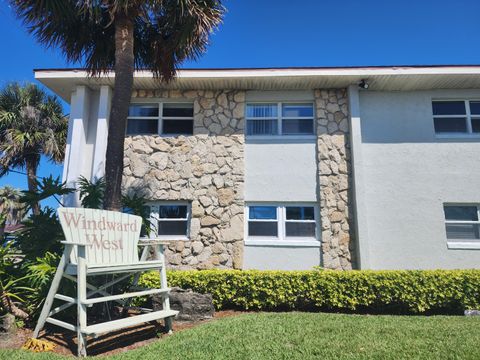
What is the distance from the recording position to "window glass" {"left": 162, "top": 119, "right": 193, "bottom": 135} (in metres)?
11.0

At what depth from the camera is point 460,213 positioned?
10.1 m

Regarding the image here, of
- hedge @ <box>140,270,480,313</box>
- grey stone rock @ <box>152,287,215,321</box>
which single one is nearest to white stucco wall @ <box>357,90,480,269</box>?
hedge @ <box>140,270,480,313</box>

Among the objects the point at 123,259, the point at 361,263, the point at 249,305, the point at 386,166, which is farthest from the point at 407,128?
the point at 123,259

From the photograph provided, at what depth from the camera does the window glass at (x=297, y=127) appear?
10773 millimetres

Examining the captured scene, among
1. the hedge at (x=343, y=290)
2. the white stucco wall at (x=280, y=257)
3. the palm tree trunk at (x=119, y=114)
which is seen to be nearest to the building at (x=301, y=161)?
the white stucco wall at (x=280, y=257)

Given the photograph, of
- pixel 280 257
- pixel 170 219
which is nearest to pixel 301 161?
pixel 280 257

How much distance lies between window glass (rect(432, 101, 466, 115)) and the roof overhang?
18.1 inches

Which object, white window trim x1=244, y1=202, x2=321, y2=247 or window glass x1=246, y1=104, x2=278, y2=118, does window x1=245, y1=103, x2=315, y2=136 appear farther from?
white window trim x1=244, y1=202, x2=321, y2=247

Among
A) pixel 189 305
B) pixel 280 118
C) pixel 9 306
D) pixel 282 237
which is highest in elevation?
pixel 280 118

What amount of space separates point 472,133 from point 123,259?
10.1m

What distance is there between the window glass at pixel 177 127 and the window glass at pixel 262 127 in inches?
70.8

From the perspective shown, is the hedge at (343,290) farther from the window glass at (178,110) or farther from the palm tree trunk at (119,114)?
the window glass at (178,110)

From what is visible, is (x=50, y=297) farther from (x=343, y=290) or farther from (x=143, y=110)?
(x=143, y=110)

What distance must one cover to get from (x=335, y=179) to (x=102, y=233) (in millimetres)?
6942
